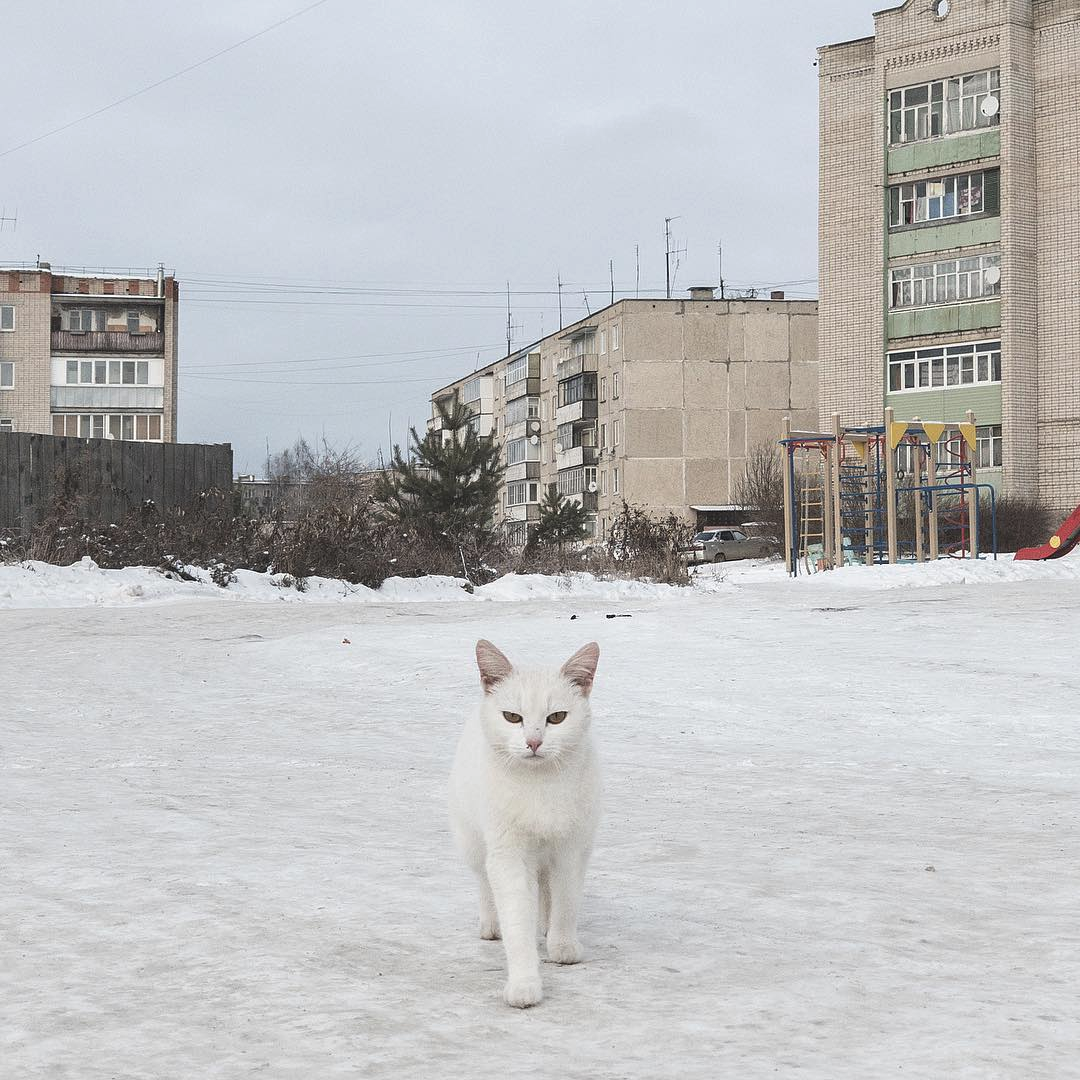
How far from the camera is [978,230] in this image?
4681 cm

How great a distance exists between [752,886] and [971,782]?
303cm

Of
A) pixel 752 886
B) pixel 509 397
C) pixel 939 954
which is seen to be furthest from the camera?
pixel 509 397

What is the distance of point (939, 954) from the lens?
393cm

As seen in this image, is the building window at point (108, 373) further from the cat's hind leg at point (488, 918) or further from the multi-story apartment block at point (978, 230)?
the cat's hind leg at point (488, 918)

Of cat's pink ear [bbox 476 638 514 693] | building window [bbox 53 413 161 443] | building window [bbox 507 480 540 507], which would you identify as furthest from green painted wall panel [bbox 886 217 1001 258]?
cat's pink ear [bbox 476 638 514 693]

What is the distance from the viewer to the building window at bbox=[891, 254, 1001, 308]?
4675cm

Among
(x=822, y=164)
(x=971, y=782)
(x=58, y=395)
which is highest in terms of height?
(x=822, y=164)

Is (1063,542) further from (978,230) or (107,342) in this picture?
(107,342)

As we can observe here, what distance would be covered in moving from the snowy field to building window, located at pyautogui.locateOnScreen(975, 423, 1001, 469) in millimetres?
35015

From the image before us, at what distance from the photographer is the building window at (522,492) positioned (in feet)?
284

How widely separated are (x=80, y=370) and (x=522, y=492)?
28.4 metres

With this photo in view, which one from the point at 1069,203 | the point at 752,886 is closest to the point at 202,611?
the point at 752,886

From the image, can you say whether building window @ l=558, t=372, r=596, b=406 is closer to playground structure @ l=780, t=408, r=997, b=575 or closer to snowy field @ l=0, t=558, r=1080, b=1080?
playground structure @ l=780, t=408, r=997, b=575

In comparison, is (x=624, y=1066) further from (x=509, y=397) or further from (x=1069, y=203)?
(x=509, y=397)
